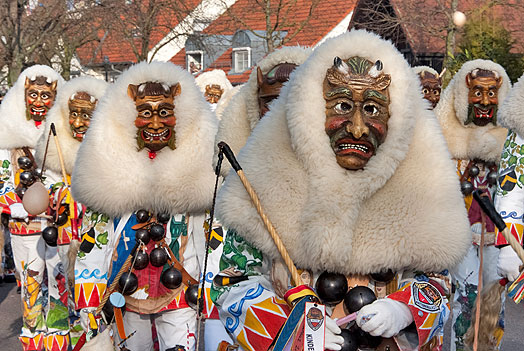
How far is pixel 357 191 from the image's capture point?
3.00m

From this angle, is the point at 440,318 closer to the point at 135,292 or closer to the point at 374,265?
the point at 374,265

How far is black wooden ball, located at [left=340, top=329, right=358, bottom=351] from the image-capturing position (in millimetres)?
2840

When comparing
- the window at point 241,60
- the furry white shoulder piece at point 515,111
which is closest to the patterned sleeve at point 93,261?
the furry white shoulder piece at point 515,111

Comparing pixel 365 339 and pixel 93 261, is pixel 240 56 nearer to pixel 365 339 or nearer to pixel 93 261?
pixel 93 261

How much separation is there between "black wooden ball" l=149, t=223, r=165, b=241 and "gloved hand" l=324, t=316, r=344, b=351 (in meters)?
2.40

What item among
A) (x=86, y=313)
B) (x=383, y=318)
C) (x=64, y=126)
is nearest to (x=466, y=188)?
(x=86, y=313)

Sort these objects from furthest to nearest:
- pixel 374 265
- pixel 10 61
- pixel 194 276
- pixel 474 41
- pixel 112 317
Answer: pixel 474 41, pixel 10 61, pixel 194 276, pixel 112 317, pixel 374 265

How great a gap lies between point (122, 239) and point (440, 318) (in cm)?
249

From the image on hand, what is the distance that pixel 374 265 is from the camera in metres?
2.97

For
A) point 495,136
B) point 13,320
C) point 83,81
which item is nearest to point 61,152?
point 83,81

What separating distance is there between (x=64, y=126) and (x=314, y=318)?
5198 mm

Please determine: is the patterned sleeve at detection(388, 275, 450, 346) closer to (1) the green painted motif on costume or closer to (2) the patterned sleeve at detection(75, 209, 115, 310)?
(1) the green painted motif on costume

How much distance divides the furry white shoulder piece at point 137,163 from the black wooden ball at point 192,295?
49cm

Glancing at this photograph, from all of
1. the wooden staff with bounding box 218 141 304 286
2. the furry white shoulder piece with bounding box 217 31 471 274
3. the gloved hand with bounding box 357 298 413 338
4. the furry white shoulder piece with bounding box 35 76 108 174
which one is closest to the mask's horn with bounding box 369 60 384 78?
the furry white shoulder piece with bounding box 217 31 471 274
